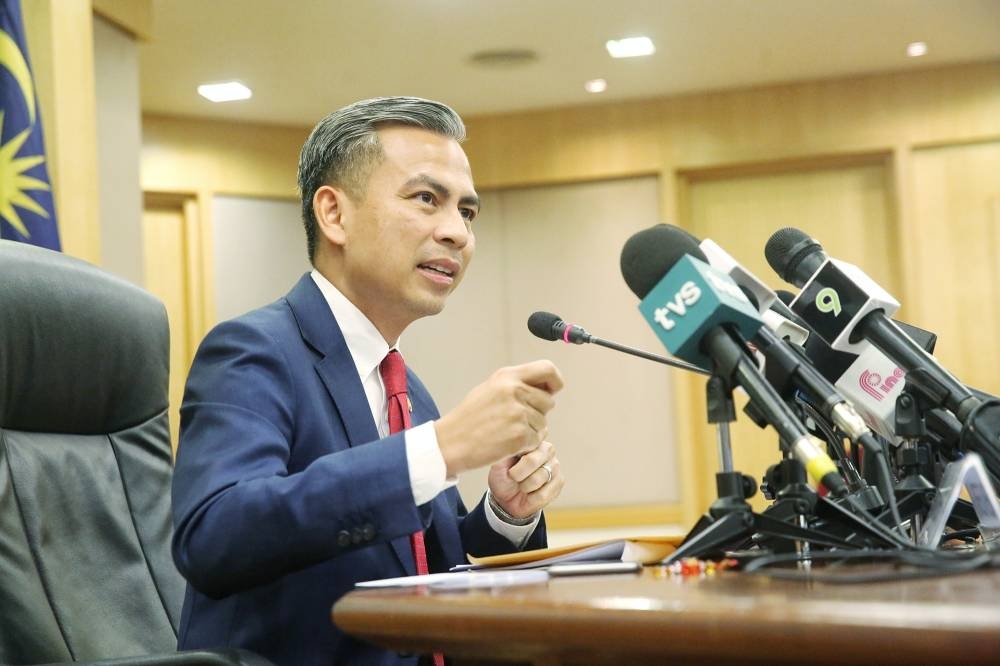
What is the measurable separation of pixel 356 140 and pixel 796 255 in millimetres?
671

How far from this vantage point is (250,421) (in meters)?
1.34

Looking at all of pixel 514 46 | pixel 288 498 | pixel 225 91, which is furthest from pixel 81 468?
pixel 225 91

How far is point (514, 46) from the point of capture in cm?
568

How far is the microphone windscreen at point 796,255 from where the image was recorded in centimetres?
141

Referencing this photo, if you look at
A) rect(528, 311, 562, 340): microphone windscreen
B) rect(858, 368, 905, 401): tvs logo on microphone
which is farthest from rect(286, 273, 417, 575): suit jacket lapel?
rect(858, 368, 905, 401): tvs logo on microphone

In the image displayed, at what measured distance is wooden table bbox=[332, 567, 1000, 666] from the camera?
0.67m

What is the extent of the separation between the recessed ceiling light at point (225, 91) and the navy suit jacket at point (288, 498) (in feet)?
15.5

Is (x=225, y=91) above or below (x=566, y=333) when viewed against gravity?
above

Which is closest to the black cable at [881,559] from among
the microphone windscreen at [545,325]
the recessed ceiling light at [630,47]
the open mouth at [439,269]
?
the microphone windscreen at [545,325]

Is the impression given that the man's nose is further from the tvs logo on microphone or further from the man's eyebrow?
the tvs logo on microphone

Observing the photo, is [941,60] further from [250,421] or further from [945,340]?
[250,421]

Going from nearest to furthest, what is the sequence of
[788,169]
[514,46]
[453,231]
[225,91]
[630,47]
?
[453,231]
[514,46]
[630,47]
[225,91]
[788,169]

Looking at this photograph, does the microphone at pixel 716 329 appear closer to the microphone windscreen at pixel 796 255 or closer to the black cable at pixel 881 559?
the black cable at pixel 881 559

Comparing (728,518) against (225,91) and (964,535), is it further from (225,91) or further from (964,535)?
(225,91)
